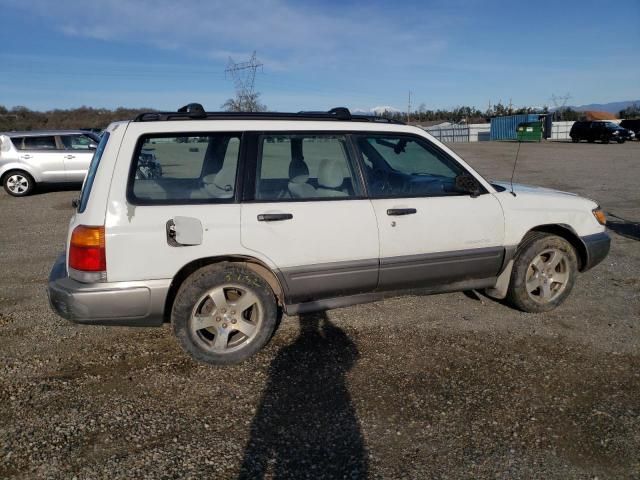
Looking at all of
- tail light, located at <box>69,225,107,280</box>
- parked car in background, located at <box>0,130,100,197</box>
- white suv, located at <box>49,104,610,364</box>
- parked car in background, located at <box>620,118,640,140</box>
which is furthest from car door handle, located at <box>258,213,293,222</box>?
parked car in background, located at <box>620,118,640,140</box>

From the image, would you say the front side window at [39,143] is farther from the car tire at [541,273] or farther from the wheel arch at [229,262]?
the car tire at [541,273]

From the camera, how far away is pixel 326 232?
363 centimetres

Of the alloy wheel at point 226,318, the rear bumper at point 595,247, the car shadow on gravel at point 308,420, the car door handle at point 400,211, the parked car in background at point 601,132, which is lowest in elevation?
the car shadow on gravel at point 308,420

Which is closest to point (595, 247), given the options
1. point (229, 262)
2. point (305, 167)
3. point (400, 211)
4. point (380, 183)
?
point (400, 211)

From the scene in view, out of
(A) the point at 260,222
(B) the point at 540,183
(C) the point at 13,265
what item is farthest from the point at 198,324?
(B) the point at 540,183

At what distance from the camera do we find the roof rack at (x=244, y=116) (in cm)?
358

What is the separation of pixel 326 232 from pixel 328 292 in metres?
0.49

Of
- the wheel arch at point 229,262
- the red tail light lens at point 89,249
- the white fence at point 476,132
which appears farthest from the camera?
the white fence at point 476,132

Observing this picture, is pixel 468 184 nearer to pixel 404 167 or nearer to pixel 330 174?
pixel 404 167

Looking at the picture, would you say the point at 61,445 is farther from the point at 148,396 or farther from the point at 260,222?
the point at 260,222

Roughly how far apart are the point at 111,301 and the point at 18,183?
1182cm

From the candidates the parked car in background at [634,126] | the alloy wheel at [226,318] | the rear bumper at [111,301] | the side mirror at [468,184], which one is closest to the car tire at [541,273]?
the side mirror at [468,184]

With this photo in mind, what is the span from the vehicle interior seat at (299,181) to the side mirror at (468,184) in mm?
1214

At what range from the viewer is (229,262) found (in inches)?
141
